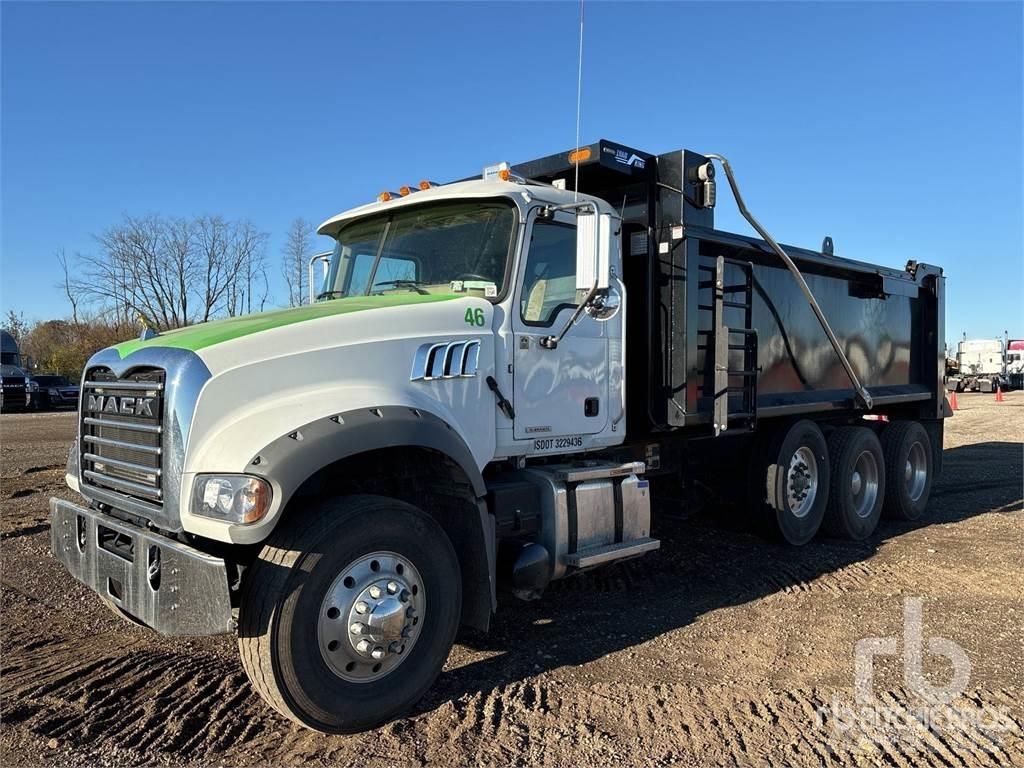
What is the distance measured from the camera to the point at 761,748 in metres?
3.43

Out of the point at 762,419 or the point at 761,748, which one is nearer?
the point at 761,748

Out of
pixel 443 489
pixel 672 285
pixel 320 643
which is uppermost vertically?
pixel 672 285

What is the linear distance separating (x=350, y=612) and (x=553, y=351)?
2.08 metres

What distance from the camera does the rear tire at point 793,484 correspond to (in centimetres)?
689

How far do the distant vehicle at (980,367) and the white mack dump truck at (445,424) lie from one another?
43491 millimetres

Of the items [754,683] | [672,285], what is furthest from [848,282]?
[754,683]

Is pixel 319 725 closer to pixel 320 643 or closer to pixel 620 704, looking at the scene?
pixel 320 643

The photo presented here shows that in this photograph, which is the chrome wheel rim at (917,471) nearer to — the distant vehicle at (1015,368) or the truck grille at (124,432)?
the truck grille at (124,432)

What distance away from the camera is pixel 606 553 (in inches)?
193

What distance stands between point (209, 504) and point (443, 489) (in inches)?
50.3

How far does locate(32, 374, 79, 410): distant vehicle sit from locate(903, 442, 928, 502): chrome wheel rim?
3022 centimetres

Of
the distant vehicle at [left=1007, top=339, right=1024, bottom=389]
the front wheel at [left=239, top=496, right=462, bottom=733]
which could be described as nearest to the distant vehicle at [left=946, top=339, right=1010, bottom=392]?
the distant vehicle at [left=1007, top=339, right=1024, bottom=389]

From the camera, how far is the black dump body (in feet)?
19.0

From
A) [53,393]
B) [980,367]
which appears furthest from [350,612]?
[980,367]
